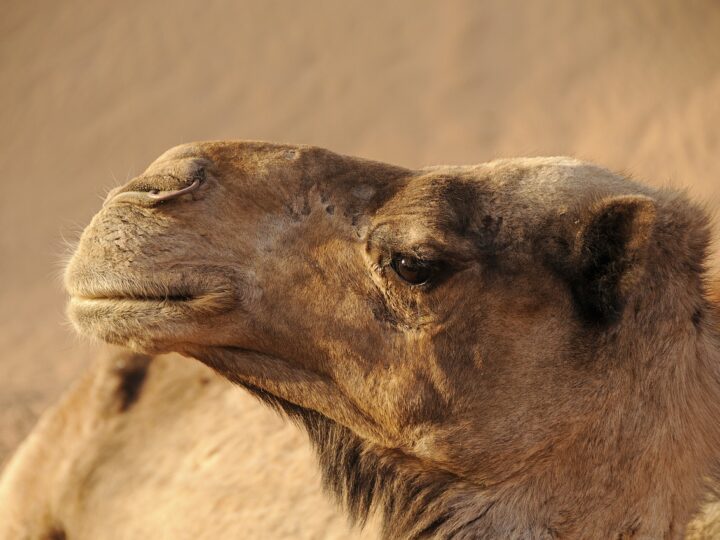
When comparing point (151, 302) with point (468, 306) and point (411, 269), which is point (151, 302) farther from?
point (468, 306)

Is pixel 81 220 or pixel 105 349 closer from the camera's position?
pixel 105 349

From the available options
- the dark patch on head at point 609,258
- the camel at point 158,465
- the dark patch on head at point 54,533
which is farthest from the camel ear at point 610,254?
the dark patch on head at point 54,533

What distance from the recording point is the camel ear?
7.50 ft

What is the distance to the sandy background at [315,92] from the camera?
9.97m

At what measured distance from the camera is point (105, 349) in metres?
4.47

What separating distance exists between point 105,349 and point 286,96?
336 inches

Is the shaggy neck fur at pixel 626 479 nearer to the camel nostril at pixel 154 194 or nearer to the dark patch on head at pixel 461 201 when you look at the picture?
the dark patch on head at pixel 461 201

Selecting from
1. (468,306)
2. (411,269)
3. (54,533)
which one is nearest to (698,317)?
(468,306)

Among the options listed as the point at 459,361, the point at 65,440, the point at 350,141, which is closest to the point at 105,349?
the point at 65,440

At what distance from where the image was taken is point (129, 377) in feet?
14.6

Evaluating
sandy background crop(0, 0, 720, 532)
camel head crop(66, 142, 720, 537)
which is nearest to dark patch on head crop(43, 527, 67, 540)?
camel head crop(66, 142, 720, 537)

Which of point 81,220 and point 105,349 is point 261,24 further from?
point 105,349

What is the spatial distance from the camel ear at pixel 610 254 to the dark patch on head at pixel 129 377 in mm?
2575

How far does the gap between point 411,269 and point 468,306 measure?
0.55ft
